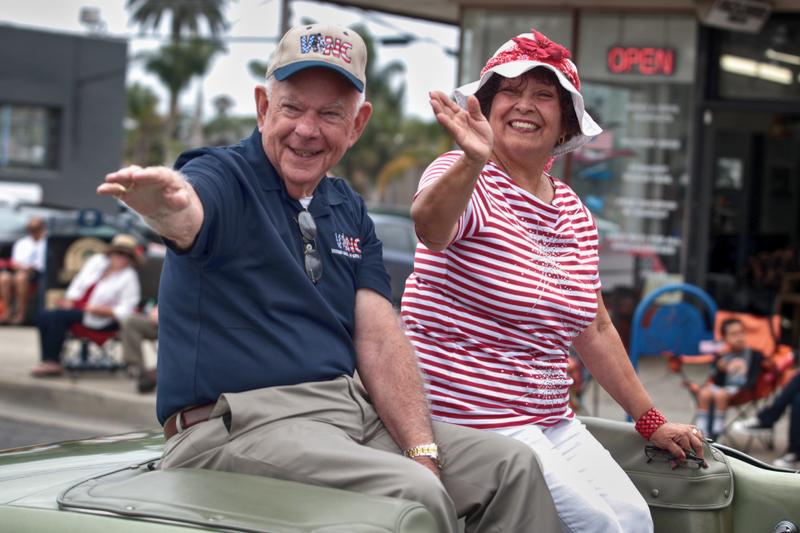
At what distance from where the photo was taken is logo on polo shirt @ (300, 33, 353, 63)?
280 centimetres

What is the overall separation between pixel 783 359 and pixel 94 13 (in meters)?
27.6

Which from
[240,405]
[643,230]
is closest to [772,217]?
[643,230]

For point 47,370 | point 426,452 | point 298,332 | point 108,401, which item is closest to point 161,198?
point 298,332

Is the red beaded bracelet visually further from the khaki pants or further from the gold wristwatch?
the gold wristwatch

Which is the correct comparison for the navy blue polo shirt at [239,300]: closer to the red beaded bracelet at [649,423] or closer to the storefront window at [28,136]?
the red beaded bracelet at [649,423]

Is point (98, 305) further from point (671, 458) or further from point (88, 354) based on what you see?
point (671, 458)

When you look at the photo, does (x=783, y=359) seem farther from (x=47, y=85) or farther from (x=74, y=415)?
(x=47, y=85)

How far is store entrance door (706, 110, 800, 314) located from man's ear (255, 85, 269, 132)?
9477mm

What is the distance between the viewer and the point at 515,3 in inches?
449

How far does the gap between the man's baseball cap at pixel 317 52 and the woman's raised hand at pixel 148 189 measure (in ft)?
1.64

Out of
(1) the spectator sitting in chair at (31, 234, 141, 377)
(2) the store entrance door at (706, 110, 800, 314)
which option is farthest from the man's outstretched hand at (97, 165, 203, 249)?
(2) the store entrance door at (706, 110, 800, 314)

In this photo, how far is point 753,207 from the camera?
13.8 m

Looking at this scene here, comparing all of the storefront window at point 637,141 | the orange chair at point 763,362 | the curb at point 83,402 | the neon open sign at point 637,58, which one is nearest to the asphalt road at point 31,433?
the curb at point 83,402

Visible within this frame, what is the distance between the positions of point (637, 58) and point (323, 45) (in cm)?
909
